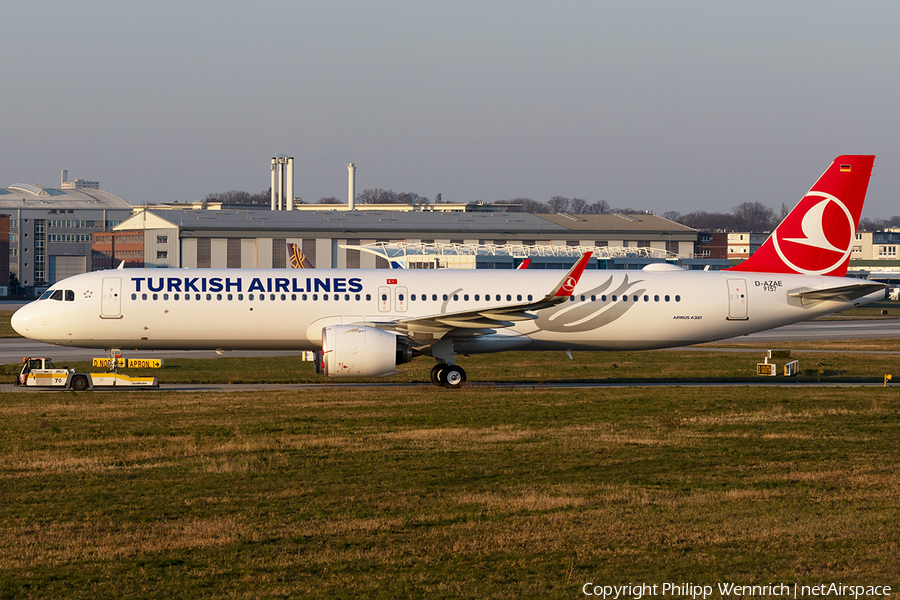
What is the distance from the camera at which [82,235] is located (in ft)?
582

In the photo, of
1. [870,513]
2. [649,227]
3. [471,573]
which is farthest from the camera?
[649,227]

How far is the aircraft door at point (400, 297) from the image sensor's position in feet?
117

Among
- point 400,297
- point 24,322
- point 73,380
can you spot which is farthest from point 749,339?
point 24,322

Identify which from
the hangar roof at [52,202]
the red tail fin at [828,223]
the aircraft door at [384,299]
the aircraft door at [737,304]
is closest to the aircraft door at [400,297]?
the aircraft door at [384,299]

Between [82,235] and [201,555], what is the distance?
582 ft

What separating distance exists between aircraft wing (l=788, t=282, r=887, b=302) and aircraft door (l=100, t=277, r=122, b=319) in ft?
82.2

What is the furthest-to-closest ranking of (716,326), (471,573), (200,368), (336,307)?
(200,368) < (716,326) < (336,307) < (471,573)

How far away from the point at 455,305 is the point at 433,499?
66.6 feet

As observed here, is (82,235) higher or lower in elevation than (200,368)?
higher

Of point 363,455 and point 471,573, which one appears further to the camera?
point 363,455

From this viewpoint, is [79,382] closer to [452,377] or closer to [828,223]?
[452,377]

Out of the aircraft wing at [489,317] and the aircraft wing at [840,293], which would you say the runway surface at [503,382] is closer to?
the aircraft wing at [489,317]

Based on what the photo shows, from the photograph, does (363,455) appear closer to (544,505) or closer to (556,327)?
(544,505)

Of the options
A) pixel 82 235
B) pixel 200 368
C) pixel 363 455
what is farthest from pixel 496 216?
pixel 363 455
